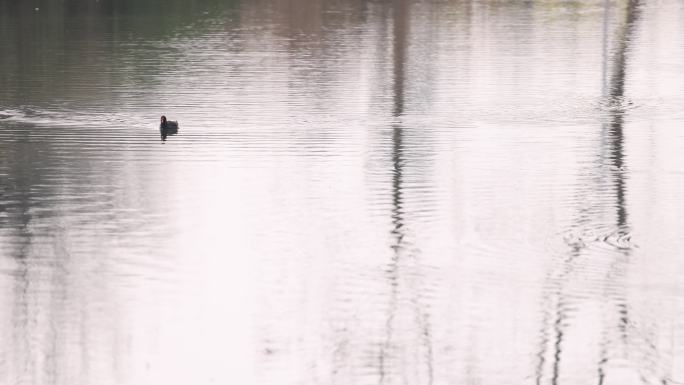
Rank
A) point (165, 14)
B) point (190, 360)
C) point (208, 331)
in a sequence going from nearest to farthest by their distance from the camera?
point (190, 360)
point (208, 331)
point (165, 14)

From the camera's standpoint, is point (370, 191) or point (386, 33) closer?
point (370, 191)

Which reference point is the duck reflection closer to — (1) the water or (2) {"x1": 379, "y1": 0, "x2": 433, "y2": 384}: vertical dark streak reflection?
(1) the water

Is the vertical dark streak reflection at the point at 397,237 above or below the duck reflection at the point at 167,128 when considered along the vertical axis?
below

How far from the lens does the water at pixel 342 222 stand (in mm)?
18453

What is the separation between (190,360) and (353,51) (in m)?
38.2

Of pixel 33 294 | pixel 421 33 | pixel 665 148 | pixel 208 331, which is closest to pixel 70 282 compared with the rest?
pixel 33 294

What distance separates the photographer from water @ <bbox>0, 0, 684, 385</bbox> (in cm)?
1845

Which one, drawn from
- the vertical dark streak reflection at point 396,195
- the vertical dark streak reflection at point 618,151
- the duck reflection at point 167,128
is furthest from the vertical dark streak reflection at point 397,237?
the duck reflection at point 167,128

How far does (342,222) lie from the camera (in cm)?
2544

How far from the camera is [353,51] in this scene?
55.7m

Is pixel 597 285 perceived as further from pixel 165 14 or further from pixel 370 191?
pixel 165 14

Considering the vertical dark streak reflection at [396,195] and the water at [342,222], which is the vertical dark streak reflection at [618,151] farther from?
the vertical dark streak reflection at [396,195]

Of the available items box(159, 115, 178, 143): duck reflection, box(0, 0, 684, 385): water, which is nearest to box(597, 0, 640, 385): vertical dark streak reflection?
box(0, 0, 684, 385): water

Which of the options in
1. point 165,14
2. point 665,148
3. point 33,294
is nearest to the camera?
point 33,294
